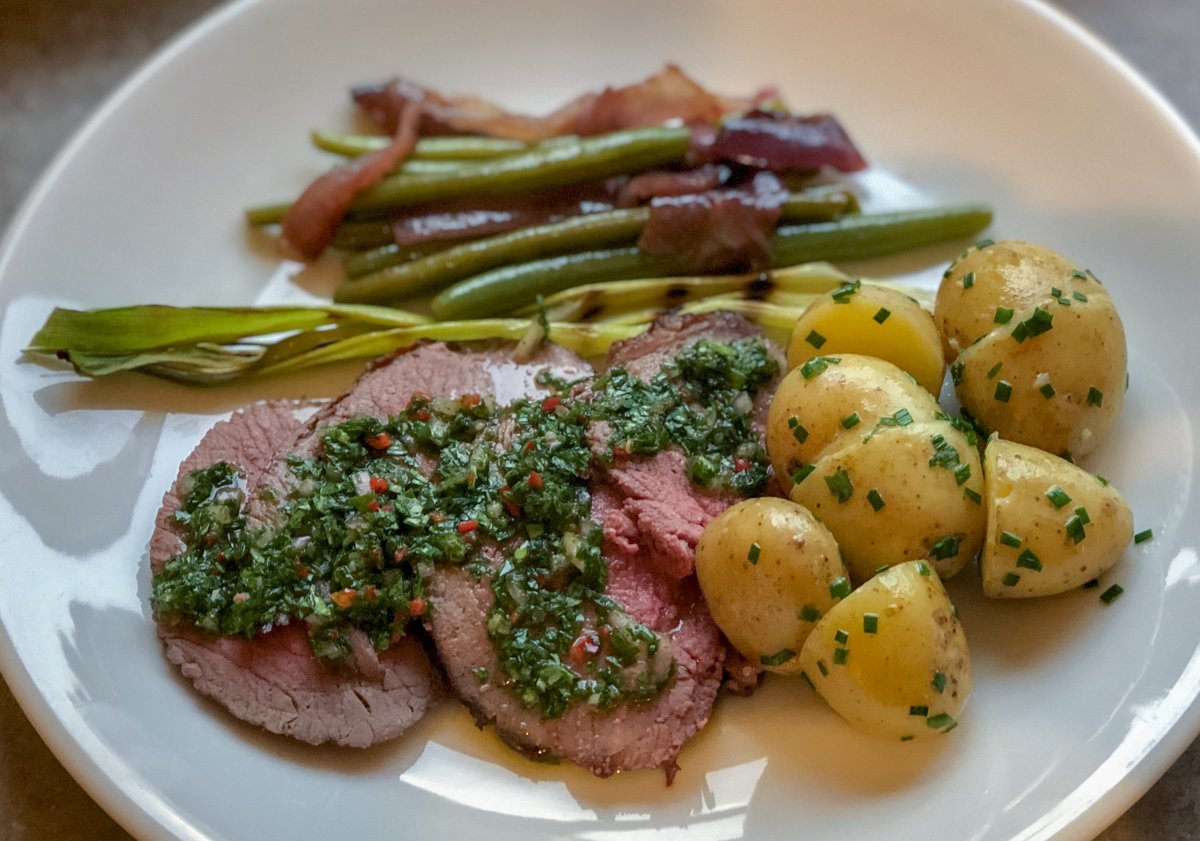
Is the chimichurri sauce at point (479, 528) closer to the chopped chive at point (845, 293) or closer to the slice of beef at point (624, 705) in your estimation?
the slice of beef at point (624, 705)

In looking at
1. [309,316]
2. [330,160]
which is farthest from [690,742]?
[330,160]

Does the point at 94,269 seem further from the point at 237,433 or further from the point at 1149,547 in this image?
the point at 1149,547

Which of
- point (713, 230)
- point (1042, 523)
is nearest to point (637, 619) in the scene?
point (1042, 523)

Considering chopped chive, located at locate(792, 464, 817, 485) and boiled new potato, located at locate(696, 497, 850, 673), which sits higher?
chopped chive, located at locate(792, 464, 817, 485)

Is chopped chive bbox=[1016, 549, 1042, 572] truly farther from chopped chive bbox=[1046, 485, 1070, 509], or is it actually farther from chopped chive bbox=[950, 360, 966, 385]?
chopped chive bbox=[950, 360, 966, 385]

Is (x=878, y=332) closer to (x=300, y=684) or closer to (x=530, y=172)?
(x=530, y=172)

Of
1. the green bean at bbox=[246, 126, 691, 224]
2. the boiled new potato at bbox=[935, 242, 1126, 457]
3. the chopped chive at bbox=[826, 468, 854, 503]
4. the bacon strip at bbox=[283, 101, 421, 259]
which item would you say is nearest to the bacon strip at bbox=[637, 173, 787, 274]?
the green bean at bbox=[246, 126, 691, 224]

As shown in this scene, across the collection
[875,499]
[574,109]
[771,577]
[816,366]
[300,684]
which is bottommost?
[300,684]
